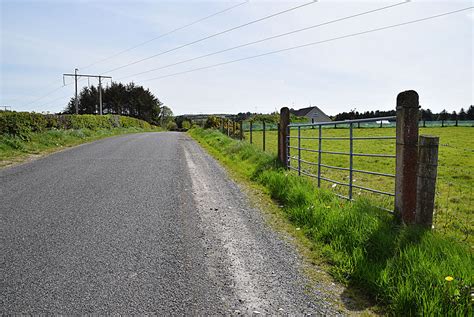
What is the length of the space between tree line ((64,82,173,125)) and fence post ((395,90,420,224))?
66.3 m

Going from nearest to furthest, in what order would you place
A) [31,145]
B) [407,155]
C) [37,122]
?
[407,155], [31,145], [37,122]

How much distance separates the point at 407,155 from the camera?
4289mm

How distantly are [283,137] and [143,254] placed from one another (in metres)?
6.15

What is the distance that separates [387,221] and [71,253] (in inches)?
155

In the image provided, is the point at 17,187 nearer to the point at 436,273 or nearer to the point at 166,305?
the point at 166,305

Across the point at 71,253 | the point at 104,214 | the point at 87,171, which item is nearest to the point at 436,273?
the point at 71,253

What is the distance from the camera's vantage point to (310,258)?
379cm

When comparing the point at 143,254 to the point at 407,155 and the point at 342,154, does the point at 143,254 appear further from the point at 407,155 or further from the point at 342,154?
the point at 342,154

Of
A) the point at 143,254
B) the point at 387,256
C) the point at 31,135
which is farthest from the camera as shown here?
the point at 31,135

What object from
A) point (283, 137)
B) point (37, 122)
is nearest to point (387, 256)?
point (283, 137)

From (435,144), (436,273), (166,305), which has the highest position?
(435,144)

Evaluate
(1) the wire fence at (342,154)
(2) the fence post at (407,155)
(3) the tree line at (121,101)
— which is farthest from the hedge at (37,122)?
(3) the tree line at (121,101)

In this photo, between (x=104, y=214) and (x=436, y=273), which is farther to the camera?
(x=104, y=214)

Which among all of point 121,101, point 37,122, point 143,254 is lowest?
point 143,254
